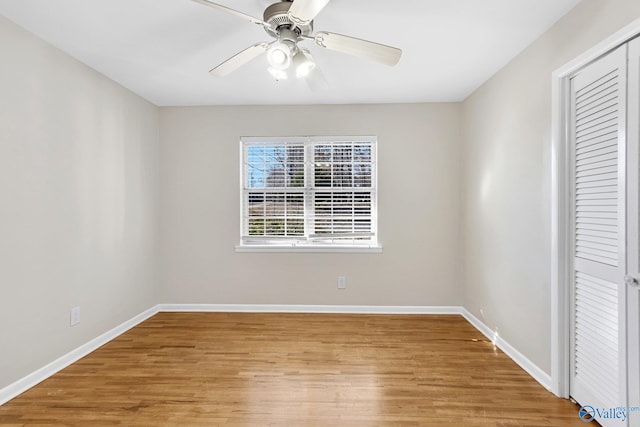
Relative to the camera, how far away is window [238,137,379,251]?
3875 mm

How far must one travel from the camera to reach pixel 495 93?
2979 millimetres

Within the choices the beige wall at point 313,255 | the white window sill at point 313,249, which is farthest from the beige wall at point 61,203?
the white window sill at point 313,249

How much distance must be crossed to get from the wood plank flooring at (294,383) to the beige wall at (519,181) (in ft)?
1.24

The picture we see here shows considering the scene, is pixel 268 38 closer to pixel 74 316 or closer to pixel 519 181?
pixel 519 181

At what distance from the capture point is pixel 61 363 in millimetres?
2527

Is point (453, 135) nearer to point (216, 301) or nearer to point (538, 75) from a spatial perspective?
point (538, 75)

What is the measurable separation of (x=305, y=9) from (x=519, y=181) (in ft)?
6.86

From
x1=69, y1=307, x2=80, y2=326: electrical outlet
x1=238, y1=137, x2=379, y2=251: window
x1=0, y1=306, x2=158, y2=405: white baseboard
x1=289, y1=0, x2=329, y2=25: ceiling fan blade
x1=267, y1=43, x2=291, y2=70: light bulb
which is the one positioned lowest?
x1=0, y1=306, x2=158, y2=405: white baseboard

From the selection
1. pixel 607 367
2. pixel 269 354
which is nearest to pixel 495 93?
pixel 607 367

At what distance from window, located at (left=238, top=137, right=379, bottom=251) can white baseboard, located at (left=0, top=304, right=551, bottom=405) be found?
71 centimetres

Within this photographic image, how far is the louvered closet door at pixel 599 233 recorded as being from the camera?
5.64ft

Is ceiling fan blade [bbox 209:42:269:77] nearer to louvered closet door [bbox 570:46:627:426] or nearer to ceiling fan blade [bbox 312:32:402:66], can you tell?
ceiling fan blade [bbox 312:32:402:66]

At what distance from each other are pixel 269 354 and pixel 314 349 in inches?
14.9

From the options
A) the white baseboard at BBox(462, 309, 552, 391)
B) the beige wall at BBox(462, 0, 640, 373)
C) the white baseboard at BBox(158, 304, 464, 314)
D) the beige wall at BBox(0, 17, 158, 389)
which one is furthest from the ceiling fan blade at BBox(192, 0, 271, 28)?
the white baseboard at BBox(158, 304, 464, 314)
